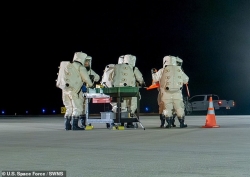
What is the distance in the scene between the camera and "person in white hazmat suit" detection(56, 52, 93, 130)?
1552 cm

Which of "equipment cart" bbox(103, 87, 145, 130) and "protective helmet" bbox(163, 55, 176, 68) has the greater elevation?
"protective helmet" bbox(163, 55, 176, 68)

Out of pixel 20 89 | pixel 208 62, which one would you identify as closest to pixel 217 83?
pixel 208 62

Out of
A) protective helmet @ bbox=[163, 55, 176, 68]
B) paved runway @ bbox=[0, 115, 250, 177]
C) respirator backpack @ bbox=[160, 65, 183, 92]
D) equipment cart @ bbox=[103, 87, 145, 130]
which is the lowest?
paved runway @ bbox=[0, 115, 250, 177]

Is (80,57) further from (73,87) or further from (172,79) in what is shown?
(172,79)

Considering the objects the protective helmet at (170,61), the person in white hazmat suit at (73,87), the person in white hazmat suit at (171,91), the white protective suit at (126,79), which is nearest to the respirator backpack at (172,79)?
the person in white hazmat suit at (171,91)

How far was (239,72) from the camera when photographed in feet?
205

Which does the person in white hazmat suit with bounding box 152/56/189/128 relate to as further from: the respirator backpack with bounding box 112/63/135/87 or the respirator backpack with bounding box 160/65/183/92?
the respirator backpack with bounding box 112/63/135/87

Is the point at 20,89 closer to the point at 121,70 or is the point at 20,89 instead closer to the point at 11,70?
the point at 11,70

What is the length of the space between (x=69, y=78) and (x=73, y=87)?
0.27 metres

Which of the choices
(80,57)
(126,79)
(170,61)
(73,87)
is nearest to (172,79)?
(170,61)

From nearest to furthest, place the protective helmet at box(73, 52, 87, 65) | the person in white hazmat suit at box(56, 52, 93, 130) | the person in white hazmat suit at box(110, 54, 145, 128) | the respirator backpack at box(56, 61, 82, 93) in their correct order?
the person in white hazmat suit at box(56, 52, 93, 130) < the respirator backpack at box(56, 61, 82, 93) < the protective helmet at box(73, 52, 87, 65) < the person in white hazmat suit at box(110, 54, 145, 128)

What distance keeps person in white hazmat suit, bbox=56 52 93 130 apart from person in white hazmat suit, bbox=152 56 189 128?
7.04 feet

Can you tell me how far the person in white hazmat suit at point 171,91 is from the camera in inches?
635

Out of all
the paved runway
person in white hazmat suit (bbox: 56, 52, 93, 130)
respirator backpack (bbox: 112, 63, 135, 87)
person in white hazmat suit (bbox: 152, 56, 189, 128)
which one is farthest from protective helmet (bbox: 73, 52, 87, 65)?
the paved runway
